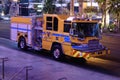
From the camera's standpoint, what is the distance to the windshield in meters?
16.3

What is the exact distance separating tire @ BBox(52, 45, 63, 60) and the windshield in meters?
1.50

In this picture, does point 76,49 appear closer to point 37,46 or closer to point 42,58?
point 42,58

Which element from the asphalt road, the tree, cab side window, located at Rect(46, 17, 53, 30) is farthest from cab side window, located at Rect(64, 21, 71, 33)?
the tree

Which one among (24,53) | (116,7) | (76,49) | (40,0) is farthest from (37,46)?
(40,0)

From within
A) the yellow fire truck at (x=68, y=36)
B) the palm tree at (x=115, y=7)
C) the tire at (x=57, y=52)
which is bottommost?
the tire at (x=57, y=52)

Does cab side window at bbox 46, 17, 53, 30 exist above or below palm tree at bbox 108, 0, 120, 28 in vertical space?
below

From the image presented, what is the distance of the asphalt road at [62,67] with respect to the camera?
13727 millimetres

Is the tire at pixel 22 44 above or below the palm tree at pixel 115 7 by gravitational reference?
below

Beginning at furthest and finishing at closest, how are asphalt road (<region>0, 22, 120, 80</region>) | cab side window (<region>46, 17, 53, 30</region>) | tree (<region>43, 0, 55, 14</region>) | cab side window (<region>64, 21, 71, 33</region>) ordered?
tree (<region>43, 0, 55, 14</region>) < cab side window (<region>46, 17, 53, 30</region>) < cab side window (<region>64, 21, 71, 33</region>) < asphalt road (<region>0, 22, 120, 80</region>)

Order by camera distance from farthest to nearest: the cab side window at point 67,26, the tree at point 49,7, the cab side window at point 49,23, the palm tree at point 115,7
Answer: the tree at point 49,7 → the palm tree at point 115,7 → the cab side window at point 49,23 → the cab side window at point 67,26

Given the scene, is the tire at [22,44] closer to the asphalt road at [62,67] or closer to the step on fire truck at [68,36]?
the asphalt road at [62,67]

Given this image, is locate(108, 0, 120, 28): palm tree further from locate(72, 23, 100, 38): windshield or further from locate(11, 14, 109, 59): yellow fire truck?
locate(72, 23, 100, 38): windshield

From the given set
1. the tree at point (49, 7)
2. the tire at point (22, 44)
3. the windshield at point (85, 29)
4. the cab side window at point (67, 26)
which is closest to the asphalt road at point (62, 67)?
the tire at point (22, 44)

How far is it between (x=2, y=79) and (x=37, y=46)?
7.29 meters
